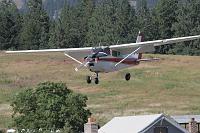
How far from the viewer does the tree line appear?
15438 centimetres

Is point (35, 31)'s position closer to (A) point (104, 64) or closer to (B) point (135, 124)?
(B) point (135, 124)

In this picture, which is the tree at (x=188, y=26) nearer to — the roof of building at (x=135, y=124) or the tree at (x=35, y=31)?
the tree at (x=35, y=31)

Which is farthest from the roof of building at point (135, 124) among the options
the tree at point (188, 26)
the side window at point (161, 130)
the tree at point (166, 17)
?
the tree at point (166, 17)

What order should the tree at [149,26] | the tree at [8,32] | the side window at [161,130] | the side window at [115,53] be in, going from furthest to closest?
the tree at [8,32] → the tree at [149,26] → the side window at [161,130] → the side window at [115,53]

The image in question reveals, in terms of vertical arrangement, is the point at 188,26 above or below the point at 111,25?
below

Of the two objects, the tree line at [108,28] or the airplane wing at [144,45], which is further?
the tree line at [108,28]

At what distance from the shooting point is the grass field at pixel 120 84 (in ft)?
312

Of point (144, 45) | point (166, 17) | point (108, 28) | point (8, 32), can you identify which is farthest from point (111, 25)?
point (144, 45)

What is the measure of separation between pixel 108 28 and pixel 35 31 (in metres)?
16.2

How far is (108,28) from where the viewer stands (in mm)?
157875

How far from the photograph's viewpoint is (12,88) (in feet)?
356

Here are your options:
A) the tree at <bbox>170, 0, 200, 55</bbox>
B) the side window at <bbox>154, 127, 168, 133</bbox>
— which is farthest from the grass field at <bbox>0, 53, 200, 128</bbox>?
the side window at <bbox>154, 127, 168, 133</bbox>

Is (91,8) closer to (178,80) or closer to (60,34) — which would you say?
(60,34)

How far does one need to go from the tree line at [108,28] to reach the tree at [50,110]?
80481 mm
